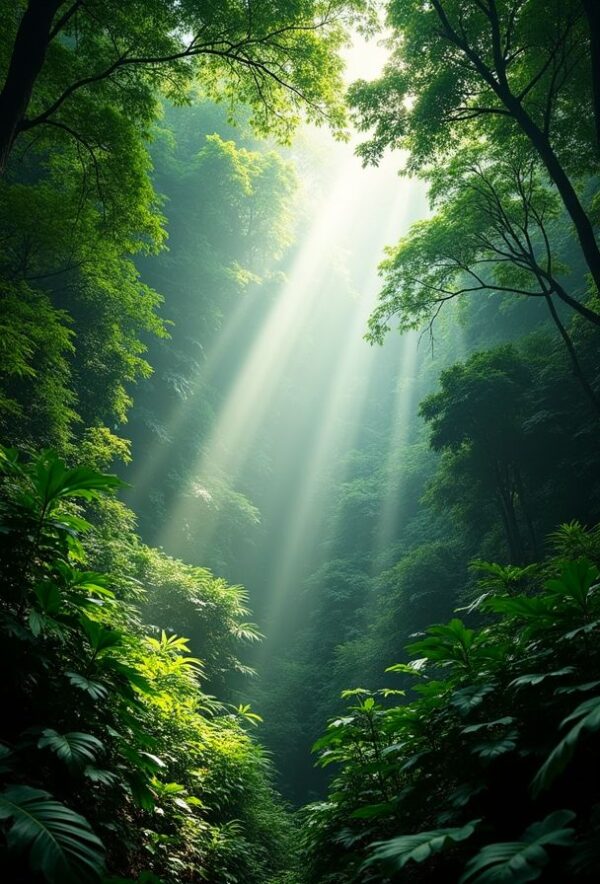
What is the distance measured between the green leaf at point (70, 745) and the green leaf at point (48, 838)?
0.23 meters

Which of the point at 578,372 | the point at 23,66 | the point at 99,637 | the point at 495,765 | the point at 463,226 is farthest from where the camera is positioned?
the point at 463,226

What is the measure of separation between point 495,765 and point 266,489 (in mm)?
22074

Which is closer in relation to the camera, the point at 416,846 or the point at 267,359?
the point at 416,846

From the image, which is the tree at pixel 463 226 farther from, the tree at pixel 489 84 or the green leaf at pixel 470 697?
the green leaf at pixel 470 697

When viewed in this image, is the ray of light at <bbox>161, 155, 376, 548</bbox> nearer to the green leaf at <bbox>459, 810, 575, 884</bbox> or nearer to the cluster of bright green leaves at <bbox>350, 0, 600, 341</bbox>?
the cluster of bright green leaves at <bbox>350, 0, 600, 341</bbox>

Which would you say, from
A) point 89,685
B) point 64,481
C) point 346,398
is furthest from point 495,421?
point 346,398

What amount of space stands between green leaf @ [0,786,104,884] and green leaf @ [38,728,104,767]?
0.23m

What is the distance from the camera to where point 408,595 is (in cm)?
1321

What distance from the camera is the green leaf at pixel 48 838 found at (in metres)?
1.17

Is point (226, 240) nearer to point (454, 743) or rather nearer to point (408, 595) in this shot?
point (408, 595)

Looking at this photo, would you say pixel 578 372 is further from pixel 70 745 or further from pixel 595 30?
pixel 70 745

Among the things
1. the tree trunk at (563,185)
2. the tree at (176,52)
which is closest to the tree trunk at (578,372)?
the tree trunk at (563,185)

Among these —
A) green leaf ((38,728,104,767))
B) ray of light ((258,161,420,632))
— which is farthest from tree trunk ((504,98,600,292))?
ray of light ((258,161,420,632))

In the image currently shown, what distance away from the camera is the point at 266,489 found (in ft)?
77.2
